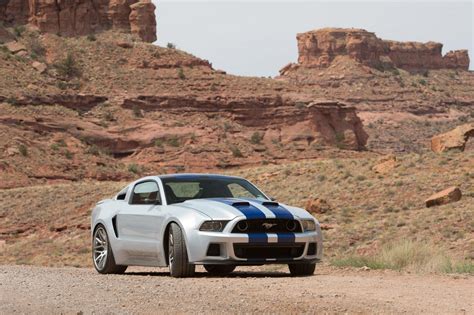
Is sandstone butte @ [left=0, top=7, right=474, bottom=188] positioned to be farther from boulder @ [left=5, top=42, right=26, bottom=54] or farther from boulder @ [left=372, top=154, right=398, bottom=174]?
boulder @ [left=372, top=154, right=398, bottom=174]

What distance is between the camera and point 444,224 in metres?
22.3

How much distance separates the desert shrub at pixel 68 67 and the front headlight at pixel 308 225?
5451 cm

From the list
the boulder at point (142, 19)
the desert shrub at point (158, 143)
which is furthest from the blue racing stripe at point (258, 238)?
the boulder at point (142, 19)

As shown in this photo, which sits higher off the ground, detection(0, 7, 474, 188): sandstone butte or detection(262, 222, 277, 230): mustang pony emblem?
detection(262, 222, 277, 230): mustang pony emblem

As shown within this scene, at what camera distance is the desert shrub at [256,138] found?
201ft

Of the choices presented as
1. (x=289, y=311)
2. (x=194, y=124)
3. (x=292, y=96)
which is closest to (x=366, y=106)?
(x=292, y=96)

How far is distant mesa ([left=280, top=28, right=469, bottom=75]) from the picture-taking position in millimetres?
125375

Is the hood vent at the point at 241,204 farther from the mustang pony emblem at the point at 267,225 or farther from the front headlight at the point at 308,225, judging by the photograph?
the front headlight at the point at 308,225

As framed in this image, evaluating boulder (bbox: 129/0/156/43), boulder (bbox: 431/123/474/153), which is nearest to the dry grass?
boulder (bbox: 431/123/474/153)

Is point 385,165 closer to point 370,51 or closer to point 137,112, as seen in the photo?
point 137,112

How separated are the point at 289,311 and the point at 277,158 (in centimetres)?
5078

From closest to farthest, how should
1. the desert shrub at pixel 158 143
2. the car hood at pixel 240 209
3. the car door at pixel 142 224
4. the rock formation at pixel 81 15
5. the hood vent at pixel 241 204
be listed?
the car hood at pixel 240 209 → the hood vent at pixel 241 204 → the car door at pixel 142 224 → the desert shrub at pixel 158 143 → the rock formation at pixel 81 15

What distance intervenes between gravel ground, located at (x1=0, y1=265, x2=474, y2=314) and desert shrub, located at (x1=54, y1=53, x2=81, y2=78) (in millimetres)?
54115

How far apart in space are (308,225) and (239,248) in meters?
1.02
